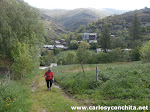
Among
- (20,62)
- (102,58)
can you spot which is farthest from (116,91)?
(102,58)

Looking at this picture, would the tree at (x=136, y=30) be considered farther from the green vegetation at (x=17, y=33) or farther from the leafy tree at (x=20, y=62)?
the leafy tree at (x=20, y=62)

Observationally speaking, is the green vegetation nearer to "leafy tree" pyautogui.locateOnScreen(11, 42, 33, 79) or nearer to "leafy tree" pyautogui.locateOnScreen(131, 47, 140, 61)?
"leafy tree" pyautogui.locateOnScreen(11, 42, 33, 79)

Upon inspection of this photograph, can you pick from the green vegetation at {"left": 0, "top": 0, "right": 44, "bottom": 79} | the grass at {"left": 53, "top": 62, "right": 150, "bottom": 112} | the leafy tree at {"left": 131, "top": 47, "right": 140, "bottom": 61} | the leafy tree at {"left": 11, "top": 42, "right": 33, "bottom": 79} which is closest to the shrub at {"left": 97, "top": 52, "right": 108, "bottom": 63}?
the leafy tree at {"left": 131, "top": 47, "right": 140, "bottom": 61}

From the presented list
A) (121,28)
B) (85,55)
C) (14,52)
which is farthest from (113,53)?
(121,28)

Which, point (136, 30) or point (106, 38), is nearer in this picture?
point (106, 38)

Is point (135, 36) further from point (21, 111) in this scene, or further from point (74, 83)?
point (21, 111)

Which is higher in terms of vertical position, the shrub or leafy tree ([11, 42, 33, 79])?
leafy tree ([11, 42, 33, 79])

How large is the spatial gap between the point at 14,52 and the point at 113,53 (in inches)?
1411

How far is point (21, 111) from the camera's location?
19.3ft

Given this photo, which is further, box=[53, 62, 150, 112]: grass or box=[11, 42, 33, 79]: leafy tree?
box=[11, 42, 33, 79]: leafy tree

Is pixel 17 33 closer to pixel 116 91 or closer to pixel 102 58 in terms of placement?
pixel 116 91

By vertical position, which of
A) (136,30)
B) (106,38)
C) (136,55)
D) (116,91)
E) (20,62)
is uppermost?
(136,30)

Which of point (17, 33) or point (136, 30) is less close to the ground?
point (136, 30)

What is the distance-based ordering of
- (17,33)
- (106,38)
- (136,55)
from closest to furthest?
→ (17,33)
(136,55)
(106,38)
